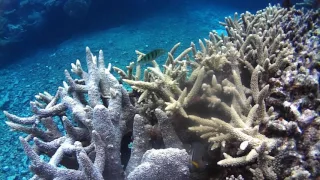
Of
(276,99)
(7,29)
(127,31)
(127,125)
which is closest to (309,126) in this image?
(276,99)

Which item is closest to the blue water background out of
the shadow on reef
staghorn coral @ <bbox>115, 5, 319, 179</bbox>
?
the shadow on reef

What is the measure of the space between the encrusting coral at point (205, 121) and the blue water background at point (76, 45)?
14.8 ft

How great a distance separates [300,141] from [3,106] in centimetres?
980

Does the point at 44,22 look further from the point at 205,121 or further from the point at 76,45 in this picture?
the point at 205,121

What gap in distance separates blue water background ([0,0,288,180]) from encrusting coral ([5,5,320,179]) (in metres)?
4.50

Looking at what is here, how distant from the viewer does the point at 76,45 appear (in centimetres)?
1408

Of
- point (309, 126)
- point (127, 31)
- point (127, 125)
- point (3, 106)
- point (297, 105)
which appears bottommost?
point (3, 106)

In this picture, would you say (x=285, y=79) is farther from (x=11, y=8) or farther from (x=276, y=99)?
(x=11, y=8)

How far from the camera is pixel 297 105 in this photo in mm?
2254

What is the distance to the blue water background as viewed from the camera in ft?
27.3

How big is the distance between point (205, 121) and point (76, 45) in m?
13.3

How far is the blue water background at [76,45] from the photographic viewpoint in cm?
832

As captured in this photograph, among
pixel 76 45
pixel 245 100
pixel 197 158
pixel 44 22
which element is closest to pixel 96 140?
pixel 197 158

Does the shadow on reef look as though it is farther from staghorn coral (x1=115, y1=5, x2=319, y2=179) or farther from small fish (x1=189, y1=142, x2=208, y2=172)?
small fish (x1=189, y1=142, x2=208, y2=172)
